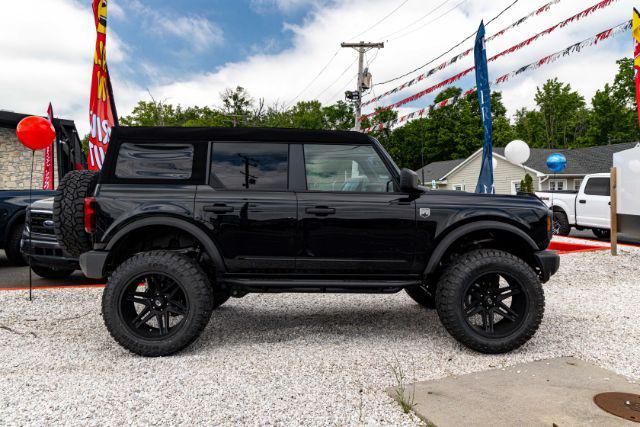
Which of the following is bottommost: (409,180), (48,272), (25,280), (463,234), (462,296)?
(25,280)

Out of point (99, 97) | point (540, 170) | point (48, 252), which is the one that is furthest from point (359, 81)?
point (48, 252)

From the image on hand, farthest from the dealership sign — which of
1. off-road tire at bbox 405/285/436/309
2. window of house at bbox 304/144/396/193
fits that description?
off-road tire at bbox 405/285/436/309

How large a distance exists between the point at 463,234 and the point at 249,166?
186 centimetres

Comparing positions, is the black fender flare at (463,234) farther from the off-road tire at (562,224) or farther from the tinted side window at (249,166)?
the off-road tire at (562,224)

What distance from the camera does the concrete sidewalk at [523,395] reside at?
2.47 m

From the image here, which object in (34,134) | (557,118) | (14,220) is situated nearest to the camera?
(34,134)

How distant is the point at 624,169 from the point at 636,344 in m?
5.44

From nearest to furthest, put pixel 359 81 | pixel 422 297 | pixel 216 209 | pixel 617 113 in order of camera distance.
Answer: pixel 216 209 < pixel 422 297 < pixel 359 81 < pixel 617 113

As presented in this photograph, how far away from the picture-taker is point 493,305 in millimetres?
3654

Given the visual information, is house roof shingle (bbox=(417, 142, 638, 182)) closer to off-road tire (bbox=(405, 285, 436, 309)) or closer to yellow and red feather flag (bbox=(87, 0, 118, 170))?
off-road tire (bbox=(405, 285, 436, 309))

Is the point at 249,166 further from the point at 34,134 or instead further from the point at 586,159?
the point at 586,159

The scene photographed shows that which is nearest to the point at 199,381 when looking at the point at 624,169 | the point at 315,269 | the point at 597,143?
the point at 315,269

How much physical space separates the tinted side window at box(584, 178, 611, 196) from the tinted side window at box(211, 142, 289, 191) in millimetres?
11339

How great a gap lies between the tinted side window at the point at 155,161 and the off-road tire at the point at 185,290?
703 mm
